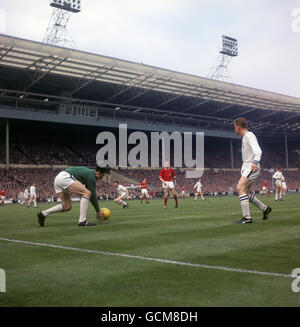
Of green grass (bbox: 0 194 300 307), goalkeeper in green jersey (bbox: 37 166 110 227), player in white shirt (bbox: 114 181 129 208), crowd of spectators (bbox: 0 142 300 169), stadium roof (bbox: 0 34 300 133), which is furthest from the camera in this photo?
crowd of spectators (bbox: 0 142 300 169)

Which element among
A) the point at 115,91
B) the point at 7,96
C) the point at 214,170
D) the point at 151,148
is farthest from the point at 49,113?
the point at 214,170

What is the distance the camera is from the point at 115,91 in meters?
47.8

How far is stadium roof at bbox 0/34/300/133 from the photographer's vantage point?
38000 millimetres

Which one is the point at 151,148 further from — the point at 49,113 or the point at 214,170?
the point at 49,113

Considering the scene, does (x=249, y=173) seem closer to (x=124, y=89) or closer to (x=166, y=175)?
(x=166, y=175)

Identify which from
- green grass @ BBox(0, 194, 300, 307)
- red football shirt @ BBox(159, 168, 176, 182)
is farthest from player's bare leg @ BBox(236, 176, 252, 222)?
red football shirt @ BBox(159, 168, 176, 182)

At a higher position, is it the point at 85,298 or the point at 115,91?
the point at 115,91

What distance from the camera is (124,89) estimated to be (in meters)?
47.2

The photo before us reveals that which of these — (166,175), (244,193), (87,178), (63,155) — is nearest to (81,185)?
(87,178)

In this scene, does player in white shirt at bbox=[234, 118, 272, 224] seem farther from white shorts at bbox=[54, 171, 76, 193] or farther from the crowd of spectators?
the crowd of spectators

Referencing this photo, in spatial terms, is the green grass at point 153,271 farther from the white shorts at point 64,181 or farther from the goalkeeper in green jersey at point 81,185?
the white shorts at point 64,181

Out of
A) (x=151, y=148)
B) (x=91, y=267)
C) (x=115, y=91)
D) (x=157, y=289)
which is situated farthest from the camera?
(x=151, y=148)
